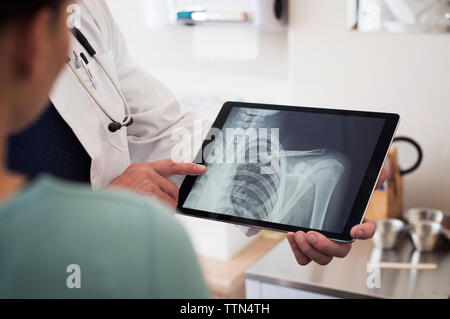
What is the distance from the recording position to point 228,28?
1.96 meters

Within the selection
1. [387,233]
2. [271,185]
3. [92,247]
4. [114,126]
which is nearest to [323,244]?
[271,185]

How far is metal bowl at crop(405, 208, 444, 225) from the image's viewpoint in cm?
152

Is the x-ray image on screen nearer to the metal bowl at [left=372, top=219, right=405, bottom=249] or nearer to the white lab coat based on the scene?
the white lab coat

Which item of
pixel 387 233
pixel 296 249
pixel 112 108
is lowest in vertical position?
pixel 387 233

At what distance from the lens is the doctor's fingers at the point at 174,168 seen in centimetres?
87

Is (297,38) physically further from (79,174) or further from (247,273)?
(79,174)

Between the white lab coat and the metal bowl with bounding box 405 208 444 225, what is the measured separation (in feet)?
2.62

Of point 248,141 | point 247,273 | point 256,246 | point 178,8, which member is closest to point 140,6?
point 178,8

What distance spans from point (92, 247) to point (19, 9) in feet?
0.50

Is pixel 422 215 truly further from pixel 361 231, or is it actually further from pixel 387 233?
pixel 361 231

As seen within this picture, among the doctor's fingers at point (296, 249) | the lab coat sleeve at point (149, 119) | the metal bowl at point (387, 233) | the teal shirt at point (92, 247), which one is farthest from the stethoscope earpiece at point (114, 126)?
the metal bowl at point (387, 233)

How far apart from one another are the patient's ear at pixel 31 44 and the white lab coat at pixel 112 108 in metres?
0.52

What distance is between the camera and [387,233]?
1459mm

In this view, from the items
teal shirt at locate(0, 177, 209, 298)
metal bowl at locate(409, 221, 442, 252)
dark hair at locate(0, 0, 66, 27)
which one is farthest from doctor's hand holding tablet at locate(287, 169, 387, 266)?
metal bowl at locate(409, 221, 442, 252)
